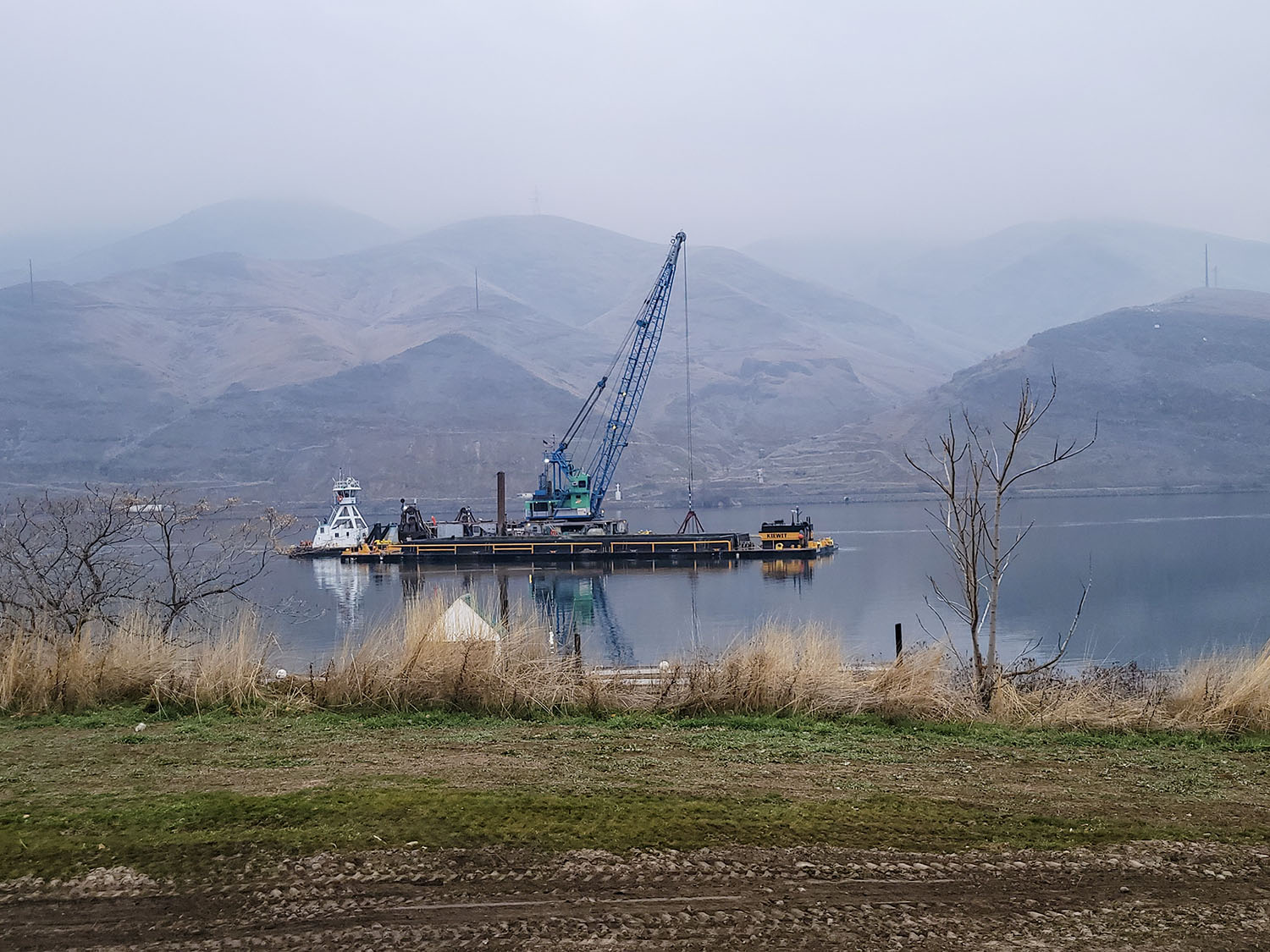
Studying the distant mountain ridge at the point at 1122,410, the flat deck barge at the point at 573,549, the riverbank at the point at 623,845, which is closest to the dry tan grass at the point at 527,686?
the riverbank at the point at 623,845

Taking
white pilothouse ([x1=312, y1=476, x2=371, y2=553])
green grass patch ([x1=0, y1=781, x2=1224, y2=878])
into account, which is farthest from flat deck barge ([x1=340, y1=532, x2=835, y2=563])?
green grass patch ([x1=0, y1=781, x2=1224, y2=878])

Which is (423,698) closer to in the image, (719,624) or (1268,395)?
(719,624)

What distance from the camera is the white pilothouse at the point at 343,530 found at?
6019 centimetres

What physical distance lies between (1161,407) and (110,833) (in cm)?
14446

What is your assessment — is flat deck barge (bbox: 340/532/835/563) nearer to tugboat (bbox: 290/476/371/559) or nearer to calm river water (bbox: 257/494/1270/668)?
calm river water (bbox: 257/494/1270/668)

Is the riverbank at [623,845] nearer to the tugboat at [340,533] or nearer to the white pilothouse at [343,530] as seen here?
the tugboat at [340,533]

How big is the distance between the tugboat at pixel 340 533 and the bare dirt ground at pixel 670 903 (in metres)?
55.6

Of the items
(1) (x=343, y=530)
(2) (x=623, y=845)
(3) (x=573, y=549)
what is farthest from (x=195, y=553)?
(2) (x=623, y=845)

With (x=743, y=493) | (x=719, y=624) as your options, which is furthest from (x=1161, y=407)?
(x=719, y=624)

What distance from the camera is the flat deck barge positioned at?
5316 cm

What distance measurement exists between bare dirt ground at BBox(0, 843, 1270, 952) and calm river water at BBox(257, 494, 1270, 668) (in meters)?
6.58

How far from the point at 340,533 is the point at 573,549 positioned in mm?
14371

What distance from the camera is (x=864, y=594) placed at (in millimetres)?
36719

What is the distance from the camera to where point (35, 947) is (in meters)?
3.65
